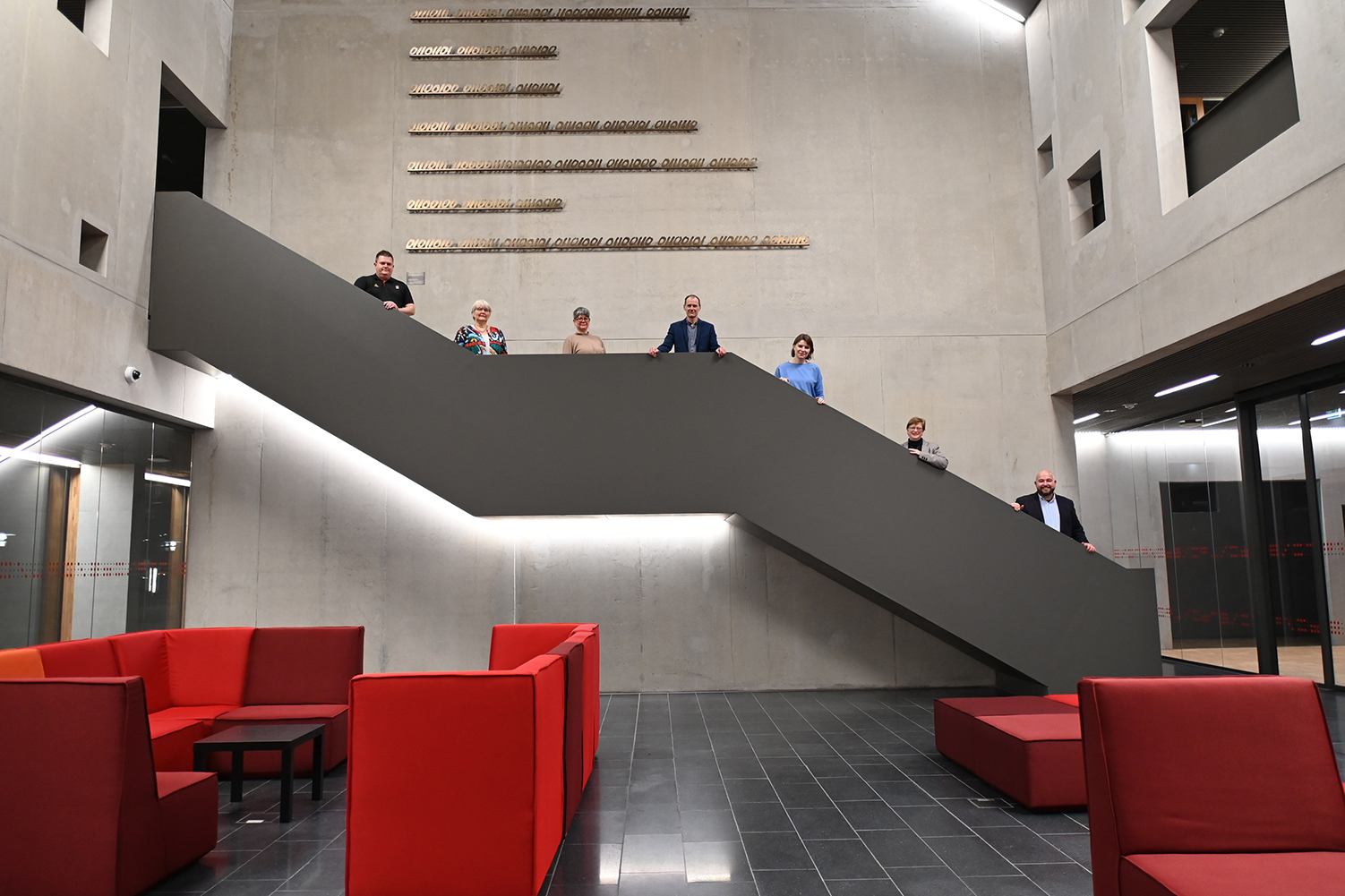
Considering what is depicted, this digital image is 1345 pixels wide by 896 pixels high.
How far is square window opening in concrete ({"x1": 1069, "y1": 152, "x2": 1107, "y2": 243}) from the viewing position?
901 cm

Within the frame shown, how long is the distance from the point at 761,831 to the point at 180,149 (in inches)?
478

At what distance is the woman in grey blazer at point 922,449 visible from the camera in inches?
282

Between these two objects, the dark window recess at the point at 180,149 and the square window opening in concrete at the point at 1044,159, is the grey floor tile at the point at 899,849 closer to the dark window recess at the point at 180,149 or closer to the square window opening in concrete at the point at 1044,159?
the square window opening in concrete at the point at 1044,159

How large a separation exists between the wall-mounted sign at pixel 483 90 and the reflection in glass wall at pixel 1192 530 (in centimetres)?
865

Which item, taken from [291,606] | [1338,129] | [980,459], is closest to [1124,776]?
[1338,129]

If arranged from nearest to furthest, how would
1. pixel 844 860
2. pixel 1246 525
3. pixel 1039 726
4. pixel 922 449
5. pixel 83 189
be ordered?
pixel 844 860 → pixel 1039 726 → pixel 83 189 → pixel 922 449 → pixel 1246 525

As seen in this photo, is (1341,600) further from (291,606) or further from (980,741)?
(291,606)

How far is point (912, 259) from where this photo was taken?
9617 mm

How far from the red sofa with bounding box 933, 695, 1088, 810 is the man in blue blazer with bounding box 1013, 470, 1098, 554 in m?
1.99

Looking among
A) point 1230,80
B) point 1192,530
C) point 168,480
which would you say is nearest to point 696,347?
point 168,480

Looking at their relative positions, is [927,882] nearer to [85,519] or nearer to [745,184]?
[85,519]

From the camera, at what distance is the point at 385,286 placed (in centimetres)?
814

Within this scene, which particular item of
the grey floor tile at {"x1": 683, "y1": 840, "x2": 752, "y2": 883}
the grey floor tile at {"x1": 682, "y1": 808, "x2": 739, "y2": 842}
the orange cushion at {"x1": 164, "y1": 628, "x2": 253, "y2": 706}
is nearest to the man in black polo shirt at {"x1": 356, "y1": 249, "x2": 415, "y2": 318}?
the orange cushion at {"x1": 164, "y1": 628, "x2": 253, "y2": 706}

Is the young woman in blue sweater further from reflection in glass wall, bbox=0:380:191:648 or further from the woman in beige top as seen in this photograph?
reflection in glass wall, bbox=0:380:191:648
